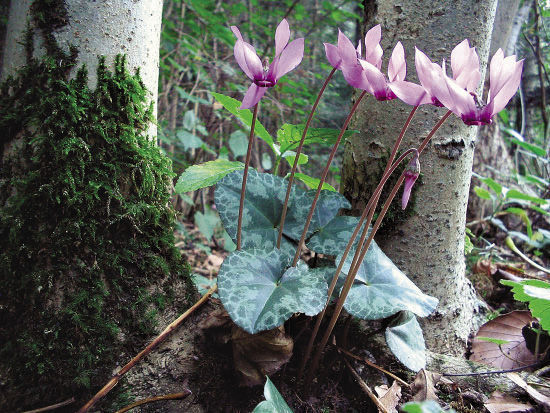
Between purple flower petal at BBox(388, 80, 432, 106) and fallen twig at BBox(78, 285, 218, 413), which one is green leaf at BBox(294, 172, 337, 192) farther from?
purple flower petal at BBox(388, 80, 432, 106)

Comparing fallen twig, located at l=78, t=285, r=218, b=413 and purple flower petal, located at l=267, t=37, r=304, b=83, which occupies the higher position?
purple flower petal, located at l=267, t=37, r=304, b=83

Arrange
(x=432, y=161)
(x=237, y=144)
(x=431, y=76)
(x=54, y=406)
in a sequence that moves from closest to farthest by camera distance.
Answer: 1. (x=431, y=76)
2. (x=54, y=406)
3. (x=432, y=161)
4. (x=237, y=144)

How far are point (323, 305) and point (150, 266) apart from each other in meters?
0.54

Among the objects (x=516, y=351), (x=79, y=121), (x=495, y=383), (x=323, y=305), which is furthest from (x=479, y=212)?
(x=79, y=121)

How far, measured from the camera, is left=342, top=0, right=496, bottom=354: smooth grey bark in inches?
47.8

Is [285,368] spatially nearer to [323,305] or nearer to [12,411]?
[323,305]

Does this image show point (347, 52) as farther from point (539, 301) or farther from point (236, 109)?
point (539, 301)

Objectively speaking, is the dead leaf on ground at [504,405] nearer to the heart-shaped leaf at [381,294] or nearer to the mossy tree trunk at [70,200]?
the heart-shaped leaf at [381,294]

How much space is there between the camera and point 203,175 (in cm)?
114

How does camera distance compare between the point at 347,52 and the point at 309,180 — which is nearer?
the point at 347,52

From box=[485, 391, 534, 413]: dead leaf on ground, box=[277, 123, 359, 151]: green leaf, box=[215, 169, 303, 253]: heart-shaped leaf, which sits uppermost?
box=[277, 123, 359, 151]: green leaf

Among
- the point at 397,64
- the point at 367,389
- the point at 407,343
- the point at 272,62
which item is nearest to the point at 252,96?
the point at 272,62

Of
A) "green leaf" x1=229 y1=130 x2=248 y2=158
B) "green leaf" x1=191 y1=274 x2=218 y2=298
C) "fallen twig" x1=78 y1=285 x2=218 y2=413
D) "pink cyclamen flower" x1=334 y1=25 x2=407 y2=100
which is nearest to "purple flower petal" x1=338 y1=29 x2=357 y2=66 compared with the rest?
"pink cyclamen flower" x1=334 y1=25 x2=407 y2=100

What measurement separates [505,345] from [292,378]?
2.61ft
